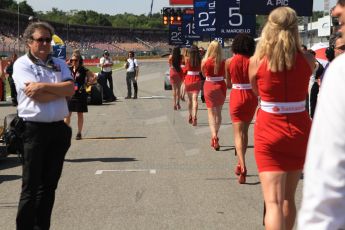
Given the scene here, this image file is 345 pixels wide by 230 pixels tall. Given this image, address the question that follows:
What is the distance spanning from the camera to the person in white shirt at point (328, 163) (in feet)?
5.57

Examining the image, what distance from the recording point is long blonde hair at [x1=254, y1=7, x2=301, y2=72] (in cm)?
496

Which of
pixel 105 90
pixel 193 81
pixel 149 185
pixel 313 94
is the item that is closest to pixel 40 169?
pixel 149 185

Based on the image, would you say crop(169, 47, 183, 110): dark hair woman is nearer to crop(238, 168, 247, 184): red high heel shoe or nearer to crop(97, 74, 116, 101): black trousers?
crop(97, 74, 116, 101): black trousers

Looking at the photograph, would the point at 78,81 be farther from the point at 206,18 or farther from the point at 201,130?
→ the point at 206,18

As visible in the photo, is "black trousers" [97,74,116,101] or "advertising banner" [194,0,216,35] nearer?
"advertising banner" [194,0,216,35]

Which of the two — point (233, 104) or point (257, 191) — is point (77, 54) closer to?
point (233, 104)

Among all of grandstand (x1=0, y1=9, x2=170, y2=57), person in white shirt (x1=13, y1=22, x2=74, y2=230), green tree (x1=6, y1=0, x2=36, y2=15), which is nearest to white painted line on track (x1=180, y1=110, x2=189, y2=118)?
person in white shirt (x1=13, y1=22, x2=74, y2=230)

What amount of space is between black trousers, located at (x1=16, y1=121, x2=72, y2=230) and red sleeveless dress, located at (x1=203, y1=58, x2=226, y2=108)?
21.4 ft

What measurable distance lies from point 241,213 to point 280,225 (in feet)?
6.86

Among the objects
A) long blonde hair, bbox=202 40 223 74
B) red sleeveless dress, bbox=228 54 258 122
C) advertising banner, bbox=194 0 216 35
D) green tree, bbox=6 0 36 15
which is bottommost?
red sleeveless dress, bbox=228 54 258 122

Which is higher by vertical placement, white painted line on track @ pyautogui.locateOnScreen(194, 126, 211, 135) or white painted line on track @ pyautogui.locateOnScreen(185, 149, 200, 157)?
white painted line on track @ pyautogui.locateOnScreen(185, 149, 200, 157)

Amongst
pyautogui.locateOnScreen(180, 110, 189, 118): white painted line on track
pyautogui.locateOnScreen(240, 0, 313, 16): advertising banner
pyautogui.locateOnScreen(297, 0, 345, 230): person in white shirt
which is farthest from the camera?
pyautogui.locateOnScreen(180, 110, 189, 118): white painted line on track

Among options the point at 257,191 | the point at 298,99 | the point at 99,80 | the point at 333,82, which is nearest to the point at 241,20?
the point at 99,80

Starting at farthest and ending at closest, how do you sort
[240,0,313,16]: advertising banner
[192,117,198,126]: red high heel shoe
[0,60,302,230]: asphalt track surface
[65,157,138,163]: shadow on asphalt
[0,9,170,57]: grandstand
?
[0,9,170,57]: grandstand
[192,117,198,126]: red high heel shoe
[240,0,313,16]: advertising banner
[65,157,138,163]: shadow on asphalt
[0,60,302,230]: asphalt track surface
